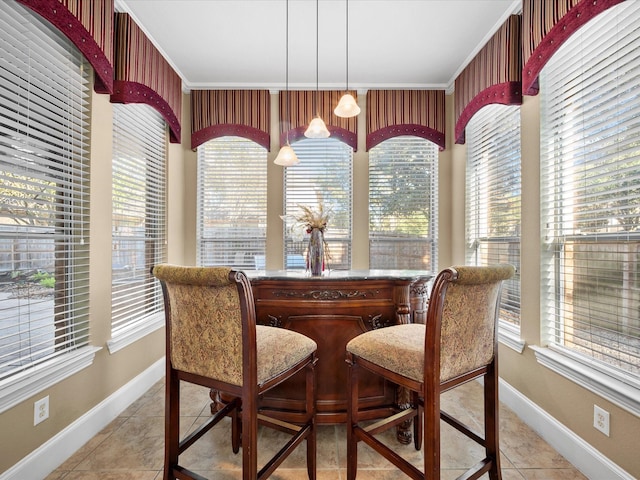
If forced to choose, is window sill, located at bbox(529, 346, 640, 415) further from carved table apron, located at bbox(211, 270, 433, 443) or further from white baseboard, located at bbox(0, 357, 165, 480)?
white baseboard, located at bbox(0, 357, 165, 480)

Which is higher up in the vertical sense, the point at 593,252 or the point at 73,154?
the point at 73,154

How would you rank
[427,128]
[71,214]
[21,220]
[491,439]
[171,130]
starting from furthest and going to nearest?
[427,128] < [171,130] < [71,214] < [21,220] < [491,439]

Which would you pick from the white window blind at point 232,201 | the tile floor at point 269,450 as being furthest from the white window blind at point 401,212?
the tile floor at point 269,450

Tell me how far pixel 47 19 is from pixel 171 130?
4.98ft

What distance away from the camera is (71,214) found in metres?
1.92

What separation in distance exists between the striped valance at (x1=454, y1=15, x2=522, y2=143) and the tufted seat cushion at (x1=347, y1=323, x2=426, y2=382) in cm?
194

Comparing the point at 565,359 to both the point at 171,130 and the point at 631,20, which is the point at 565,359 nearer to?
the point at 631,20

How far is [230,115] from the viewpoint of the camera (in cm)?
345

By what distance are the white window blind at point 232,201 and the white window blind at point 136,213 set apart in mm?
489

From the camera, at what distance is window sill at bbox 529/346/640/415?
147cm

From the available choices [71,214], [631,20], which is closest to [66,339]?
[71,214]

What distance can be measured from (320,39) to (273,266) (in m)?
2.21

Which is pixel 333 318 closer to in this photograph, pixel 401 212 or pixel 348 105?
pixel 348 105

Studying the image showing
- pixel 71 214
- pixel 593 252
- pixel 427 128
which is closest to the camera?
pixel 593 252
